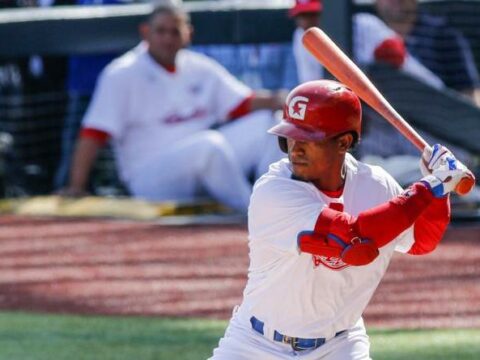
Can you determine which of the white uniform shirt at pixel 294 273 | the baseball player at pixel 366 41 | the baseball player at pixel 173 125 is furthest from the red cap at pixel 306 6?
the white uniform shirt at pixel 294 273

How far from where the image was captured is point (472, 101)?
28.6ft

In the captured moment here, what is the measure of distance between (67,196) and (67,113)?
1270 mm

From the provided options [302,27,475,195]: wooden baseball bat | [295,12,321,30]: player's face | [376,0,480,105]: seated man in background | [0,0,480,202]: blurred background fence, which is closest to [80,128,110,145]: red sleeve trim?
[0,0,480,202]: blurred background fence

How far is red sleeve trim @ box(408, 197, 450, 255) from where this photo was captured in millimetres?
3965

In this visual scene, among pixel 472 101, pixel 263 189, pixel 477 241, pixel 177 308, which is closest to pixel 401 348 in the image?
pixel 177 308

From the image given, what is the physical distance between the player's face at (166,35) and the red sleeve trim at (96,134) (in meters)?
0.61

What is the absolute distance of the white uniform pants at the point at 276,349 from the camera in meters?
3.86

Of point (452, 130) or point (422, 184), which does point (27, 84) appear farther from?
point (422, 184)

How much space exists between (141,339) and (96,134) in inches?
120

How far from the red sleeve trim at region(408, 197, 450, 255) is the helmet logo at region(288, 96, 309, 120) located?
45 cm

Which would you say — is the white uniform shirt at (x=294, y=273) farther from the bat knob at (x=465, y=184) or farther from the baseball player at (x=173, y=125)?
the baseball player at (x=173, y=125)

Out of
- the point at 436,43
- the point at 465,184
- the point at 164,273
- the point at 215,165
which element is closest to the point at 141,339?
the point at 164,273

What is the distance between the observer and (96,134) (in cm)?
858

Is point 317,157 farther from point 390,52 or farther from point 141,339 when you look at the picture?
point 390,52
